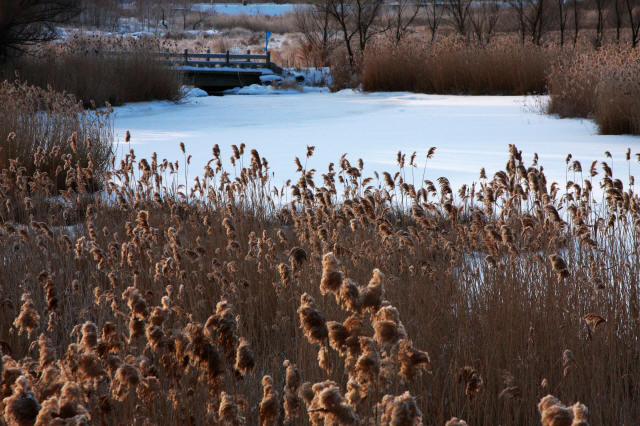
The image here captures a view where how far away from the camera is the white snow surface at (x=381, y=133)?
7.36m

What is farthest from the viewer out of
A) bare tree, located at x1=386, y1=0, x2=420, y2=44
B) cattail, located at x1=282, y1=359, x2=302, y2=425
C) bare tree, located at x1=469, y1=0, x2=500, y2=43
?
bare tree, located at x1=469, y1=0, x2=500, y2=43

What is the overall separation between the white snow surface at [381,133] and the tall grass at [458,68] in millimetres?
860

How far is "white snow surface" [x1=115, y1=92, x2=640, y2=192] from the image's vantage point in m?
7.36

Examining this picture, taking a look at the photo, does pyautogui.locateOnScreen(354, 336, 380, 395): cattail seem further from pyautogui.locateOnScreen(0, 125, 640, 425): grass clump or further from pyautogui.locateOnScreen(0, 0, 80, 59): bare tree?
pyautogui.locateOnScreen(0, 0, 80, 59): bare tree

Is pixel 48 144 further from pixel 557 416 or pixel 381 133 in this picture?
pixel 557 416

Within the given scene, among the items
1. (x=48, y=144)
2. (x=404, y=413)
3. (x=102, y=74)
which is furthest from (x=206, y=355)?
(x=102, y=74)

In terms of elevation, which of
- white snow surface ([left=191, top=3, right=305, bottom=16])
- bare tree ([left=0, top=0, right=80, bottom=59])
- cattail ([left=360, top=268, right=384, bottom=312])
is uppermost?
white snow surface ([left=191, top=3, right=305, bottom=16])

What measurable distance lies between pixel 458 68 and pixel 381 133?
7.01 meters

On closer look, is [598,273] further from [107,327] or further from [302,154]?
[302,154]

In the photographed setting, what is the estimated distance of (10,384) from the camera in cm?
146

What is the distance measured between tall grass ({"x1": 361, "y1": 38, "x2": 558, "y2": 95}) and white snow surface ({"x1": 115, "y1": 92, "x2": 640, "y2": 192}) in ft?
2.82

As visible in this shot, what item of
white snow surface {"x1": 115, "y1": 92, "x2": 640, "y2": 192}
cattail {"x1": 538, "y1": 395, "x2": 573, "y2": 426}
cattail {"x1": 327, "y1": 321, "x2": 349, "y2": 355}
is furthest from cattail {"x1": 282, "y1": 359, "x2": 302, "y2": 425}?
white snow surface {"x1": 115, "y1": 92, "x2": 640, "y2": 192}

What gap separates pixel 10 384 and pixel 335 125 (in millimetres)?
9848

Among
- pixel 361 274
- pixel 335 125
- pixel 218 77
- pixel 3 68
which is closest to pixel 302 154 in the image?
pixel 335 125
